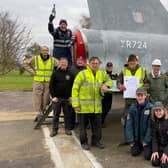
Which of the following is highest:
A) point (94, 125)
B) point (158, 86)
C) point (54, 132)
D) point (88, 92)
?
point (158, 86)

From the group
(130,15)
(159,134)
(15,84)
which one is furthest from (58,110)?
(15,84)

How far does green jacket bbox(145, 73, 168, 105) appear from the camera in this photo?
4988 mm

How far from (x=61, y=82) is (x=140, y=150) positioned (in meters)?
1.99

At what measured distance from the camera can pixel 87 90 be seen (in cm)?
505

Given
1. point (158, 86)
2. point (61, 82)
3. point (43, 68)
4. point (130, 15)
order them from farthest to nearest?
point (43, 68) → point (130, 15) → point (61, 82) → point (158, 86)

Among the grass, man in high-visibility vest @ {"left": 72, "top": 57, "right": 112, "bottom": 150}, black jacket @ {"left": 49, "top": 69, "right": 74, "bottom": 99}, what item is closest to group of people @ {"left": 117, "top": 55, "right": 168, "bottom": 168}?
man in high-visibility vest @ {"left": 72, "top": 57, "right": 112, "bottom": 150}

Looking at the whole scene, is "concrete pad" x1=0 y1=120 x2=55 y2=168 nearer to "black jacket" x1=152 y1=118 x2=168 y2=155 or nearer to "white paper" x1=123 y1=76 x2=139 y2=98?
"black jacket" x1=152 y1=118 x2=168 y2=155

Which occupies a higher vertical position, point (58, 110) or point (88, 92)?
point (88, 92)

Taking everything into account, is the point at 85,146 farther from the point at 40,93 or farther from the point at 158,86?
the point at 40,93

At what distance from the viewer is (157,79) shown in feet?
16.4

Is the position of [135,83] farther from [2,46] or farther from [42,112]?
[2,46]

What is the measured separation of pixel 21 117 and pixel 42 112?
145 cm

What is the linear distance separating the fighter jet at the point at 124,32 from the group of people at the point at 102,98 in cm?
28

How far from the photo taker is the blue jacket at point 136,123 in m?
4.64
